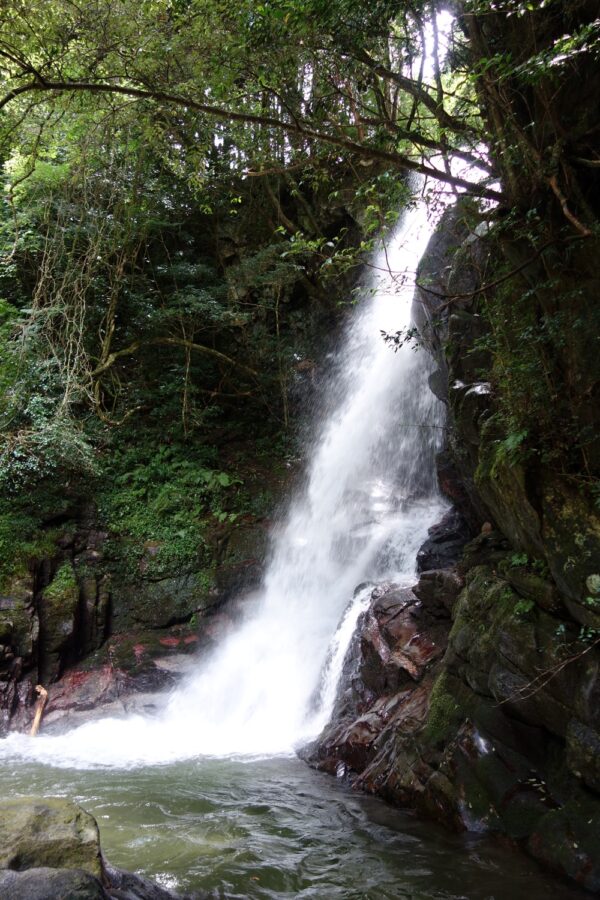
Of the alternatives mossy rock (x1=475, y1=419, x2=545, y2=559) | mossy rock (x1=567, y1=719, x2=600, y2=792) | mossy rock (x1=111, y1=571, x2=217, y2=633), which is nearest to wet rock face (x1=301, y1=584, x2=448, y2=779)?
mossy rock (x1=475, y1=419, x2=545, y2=559)

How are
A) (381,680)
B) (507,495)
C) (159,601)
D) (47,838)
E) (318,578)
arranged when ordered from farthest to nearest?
(159,601) → (318,578) → (381,680) → (507,495) → (47,838)

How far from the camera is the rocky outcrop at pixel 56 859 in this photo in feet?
9.82

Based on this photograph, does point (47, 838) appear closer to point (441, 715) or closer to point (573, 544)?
point (441, 715)

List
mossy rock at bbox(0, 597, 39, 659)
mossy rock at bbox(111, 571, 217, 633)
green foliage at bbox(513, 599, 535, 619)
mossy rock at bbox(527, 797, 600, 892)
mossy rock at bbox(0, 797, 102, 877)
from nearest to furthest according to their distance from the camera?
mossy rock at bbox(0, 797, 102, 877) → mossy rock at bbox(527, 797, 600, 892) → green foliage at bbox(513, 599, 535, 619) → mossy rock at bbox(0, 597, 39, 659) → mossy rock at bbox(111, 571, 217, 633)

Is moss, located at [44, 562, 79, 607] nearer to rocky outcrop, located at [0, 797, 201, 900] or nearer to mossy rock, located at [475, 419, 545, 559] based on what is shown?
rocky outcrop, located at [0, 797, 201, 900]

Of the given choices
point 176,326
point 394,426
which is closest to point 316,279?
point 176,326

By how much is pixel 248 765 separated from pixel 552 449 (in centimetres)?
524

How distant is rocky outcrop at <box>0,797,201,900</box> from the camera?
2.99 metres

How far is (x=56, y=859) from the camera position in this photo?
136 inches

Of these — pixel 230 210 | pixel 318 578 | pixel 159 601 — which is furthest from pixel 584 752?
pixel 230 210

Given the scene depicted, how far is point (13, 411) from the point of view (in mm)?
11195

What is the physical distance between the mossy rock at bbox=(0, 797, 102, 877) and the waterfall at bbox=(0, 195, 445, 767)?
4349 millimetres

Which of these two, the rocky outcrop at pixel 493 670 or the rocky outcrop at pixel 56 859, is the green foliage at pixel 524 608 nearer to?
the rocky outcrop at pixel 493 670

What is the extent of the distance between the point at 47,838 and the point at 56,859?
0.49 ft
